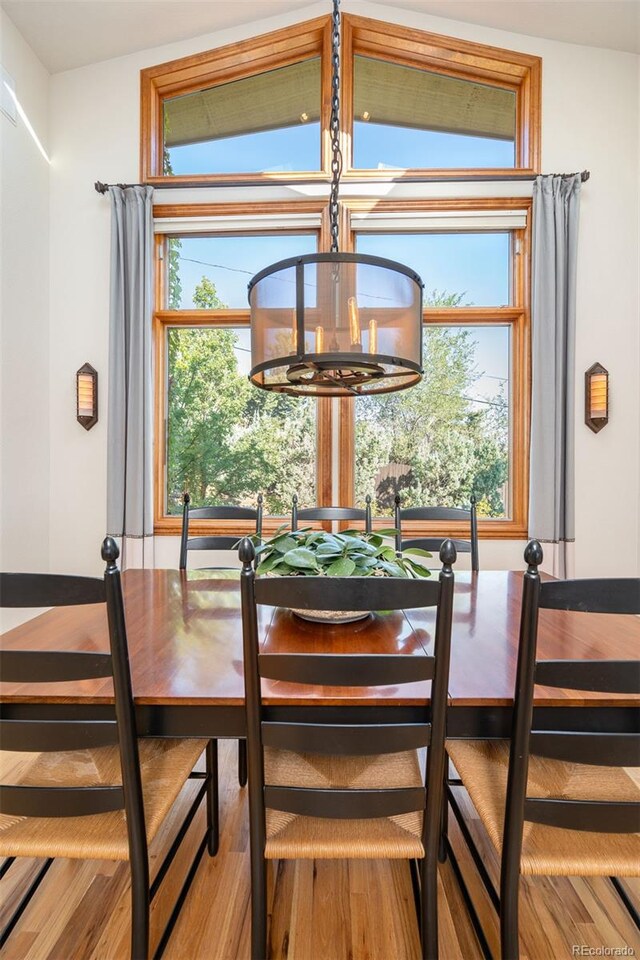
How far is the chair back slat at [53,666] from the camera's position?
3.10 feet

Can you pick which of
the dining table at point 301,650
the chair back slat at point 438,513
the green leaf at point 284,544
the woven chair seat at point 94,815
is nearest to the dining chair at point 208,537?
the dining table at point 301,650

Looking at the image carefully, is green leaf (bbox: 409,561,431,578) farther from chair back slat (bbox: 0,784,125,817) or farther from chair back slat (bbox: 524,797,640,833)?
chair back slat (bbox: 0,784,125,817)

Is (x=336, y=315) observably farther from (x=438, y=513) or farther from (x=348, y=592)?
(x=438, y=513)

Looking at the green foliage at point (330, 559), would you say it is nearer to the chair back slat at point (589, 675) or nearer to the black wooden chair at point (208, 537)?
the chair back slat at point (589, 675)

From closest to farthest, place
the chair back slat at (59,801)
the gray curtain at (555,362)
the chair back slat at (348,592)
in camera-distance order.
Result: the chair back slat at (348,592) → the chair back slat at (59,801) → the gray curtain at (555,362)

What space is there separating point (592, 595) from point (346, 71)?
3.77 meters

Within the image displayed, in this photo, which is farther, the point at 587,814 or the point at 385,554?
the point at 385,554

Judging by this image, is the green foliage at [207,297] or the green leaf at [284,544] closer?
the green leaf at [284,544]

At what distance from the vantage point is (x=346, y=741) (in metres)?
0.98

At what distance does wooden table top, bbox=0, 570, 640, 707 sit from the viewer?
3.32 feet

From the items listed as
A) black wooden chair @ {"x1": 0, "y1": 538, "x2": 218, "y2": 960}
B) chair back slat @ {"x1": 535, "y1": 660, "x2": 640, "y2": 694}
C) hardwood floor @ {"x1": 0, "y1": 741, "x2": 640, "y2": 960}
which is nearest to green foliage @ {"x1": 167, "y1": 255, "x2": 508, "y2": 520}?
hardwood floor @ {"x1": 0, "y1": 741, "x2": 640, "y2": 960}

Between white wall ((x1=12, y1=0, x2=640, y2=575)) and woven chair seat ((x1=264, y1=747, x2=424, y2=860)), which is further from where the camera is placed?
white wall ((x1=12, y1=0, x2=640, y2=575))

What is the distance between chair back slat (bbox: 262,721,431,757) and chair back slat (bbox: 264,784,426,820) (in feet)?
0.34

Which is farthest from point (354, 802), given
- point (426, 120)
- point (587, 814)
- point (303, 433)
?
point (426, 120)
